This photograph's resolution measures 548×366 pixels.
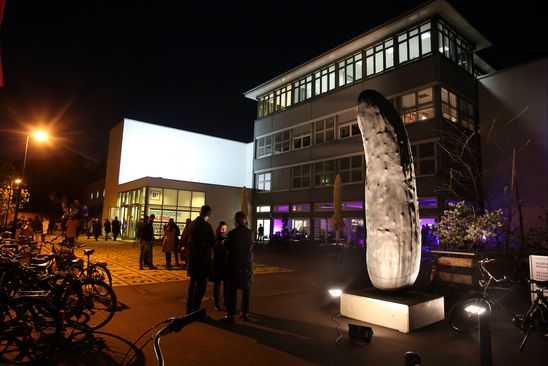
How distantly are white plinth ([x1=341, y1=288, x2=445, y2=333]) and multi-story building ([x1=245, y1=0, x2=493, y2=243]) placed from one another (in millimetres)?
10713

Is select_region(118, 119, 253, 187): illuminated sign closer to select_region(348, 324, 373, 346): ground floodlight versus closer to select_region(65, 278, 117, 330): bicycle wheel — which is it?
select_region(65, 278, 117, 330): bicycle wheel

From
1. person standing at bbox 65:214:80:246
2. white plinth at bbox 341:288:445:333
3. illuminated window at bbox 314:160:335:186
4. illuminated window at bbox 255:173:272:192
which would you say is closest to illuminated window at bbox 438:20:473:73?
illuminated window at bbox 314:160:335:186

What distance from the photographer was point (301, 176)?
3136cm

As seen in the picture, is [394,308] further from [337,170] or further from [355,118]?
[355,118]

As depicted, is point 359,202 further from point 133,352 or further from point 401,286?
point 133,352

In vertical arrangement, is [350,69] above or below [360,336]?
above

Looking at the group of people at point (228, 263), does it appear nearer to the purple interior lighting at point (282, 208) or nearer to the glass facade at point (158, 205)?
the glass facade at point (158, 205)

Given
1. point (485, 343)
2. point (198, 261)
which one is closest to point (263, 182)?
point (198, 261)

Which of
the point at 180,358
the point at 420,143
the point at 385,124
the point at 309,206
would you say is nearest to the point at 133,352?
the point at 180,358

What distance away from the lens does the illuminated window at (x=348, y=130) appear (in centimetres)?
2717

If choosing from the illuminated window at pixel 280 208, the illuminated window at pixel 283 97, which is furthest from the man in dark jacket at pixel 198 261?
the illuminated window at pixel 283 97

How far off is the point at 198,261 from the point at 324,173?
77.5 feet

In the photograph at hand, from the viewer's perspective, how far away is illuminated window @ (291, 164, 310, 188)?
30.8 metres

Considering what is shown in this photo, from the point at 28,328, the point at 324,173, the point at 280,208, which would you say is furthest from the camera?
the point at 280,208
